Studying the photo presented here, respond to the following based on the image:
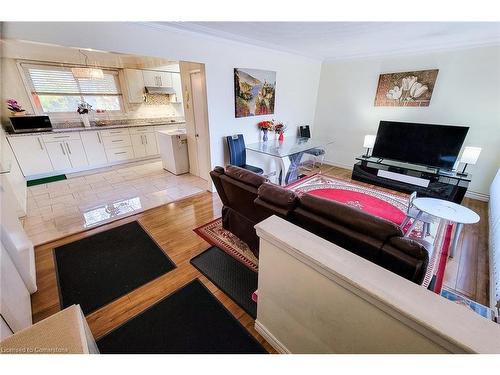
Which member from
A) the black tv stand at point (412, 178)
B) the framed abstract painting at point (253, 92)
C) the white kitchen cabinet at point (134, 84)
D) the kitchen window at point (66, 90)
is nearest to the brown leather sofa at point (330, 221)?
the framed abstract painting at point (253, 92)

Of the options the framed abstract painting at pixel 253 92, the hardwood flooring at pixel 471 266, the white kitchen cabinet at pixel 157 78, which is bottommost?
the hardwood flooring at pixel 471 266

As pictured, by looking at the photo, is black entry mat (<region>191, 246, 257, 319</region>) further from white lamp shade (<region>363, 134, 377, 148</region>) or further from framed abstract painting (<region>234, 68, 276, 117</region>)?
white lamp shade (<region>363, 134, 377, 148</region>)

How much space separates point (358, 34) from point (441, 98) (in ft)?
6.32

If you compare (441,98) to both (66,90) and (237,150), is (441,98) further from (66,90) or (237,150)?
(66,90)

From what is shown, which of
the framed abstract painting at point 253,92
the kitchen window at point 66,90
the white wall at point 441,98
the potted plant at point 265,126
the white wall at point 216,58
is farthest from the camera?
the kitchen window at point 66,90

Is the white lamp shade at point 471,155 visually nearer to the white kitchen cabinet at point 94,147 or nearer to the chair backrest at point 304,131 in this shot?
Answer: the chair backrest at point 304,131

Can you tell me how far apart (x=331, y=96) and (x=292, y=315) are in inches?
190

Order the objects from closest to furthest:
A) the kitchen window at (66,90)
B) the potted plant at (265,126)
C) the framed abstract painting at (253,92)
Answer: the framed abstract painting at (253,92) → the potted plant at (265,126) → the kitchen window at (66,90)

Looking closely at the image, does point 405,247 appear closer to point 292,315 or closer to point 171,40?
point 292,315

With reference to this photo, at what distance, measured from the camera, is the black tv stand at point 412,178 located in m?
3.21

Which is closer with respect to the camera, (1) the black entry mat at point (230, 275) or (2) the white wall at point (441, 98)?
(1) the black entry mat at point (230, 275)

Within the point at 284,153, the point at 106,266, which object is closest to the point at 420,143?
the point at 284,153

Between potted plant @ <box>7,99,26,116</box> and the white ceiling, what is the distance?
11.7ft

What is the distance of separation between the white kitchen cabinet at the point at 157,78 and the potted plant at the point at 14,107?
2.36m
